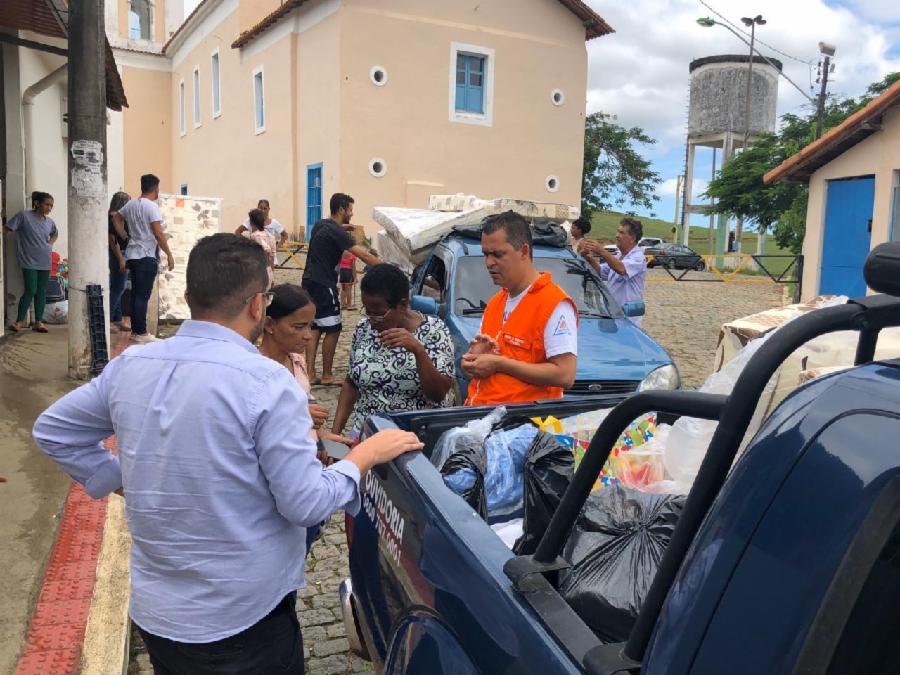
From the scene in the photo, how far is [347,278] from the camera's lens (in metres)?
12.4

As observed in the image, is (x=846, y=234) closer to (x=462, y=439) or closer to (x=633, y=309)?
(x=633, y=309)

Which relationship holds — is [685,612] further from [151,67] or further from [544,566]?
[151,67]

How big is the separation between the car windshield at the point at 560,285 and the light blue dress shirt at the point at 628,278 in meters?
0.65

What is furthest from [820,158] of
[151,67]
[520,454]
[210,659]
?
[151,67]

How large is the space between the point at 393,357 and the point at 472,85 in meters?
20.0

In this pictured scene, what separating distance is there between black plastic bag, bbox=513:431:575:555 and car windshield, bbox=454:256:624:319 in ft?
12.8

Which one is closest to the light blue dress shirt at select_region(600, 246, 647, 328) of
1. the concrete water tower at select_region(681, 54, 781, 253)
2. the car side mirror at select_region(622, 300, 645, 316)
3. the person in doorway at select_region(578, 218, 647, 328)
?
the person in doorway at select_region(578, 218, 647, 328)

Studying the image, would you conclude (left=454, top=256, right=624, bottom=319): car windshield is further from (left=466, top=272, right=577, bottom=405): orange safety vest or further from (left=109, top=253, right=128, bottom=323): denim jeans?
(left=109, top=253, right=128, bottom=323): denim jeans

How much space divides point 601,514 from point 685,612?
0.78 metres

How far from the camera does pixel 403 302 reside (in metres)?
3.53

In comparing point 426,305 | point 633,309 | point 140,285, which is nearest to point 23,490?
point 426,305

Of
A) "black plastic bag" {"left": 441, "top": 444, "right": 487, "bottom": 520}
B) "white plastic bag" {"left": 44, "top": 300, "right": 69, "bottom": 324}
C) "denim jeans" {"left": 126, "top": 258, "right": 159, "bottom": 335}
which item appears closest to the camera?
"black plastic bag" {"left": 441, "top": 444, "right": 487, "bottom": 520}

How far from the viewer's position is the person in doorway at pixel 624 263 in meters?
7.17

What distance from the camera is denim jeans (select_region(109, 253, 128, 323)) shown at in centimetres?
936
